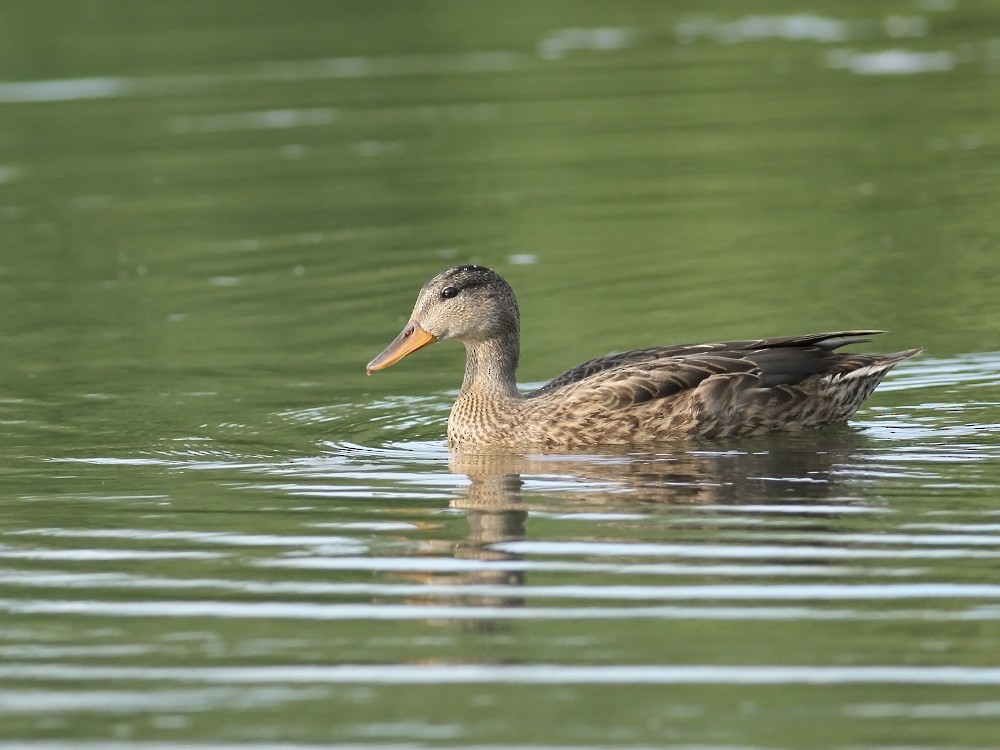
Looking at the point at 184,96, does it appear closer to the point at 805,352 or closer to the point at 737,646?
the point at 805,352

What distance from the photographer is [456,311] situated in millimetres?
11180

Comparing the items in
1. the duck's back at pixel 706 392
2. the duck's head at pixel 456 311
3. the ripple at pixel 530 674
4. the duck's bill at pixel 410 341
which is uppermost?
the duck's head at pixel 456 311

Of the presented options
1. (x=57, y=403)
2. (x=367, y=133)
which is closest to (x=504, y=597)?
(x=57, y=403)

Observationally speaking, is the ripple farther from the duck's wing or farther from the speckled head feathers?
the speckled head feathers

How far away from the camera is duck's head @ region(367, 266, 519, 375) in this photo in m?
11.1

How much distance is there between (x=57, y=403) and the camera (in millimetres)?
11922

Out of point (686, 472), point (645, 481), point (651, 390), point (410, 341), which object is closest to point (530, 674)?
point (645, 481)

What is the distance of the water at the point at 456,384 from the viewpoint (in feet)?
21.5

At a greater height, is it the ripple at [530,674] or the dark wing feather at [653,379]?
the dark wing feather at [653,379]

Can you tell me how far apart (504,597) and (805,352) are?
13.0 ft

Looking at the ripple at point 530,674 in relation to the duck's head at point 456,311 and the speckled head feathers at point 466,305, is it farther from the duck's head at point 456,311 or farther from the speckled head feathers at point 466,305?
the speckled head feathers at point 466,305

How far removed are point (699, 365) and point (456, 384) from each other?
2.12 metres

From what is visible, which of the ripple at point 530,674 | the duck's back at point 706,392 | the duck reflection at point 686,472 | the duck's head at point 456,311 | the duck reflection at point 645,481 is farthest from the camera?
the duck's head at point 456,311

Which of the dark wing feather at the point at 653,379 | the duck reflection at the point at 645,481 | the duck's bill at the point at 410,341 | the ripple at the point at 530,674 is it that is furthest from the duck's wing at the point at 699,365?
the ripple at the point at 530,674
